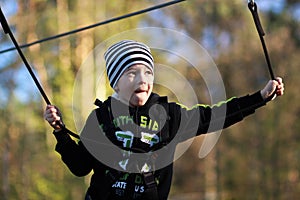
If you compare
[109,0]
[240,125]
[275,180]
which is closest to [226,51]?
[240,125]

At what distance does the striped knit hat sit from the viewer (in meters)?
2.58

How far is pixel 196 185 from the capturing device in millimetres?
20969

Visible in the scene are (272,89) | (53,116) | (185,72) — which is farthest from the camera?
(185,72)

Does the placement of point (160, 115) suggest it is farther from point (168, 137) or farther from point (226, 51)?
point (226, 51)

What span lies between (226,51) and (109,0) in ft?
19.5

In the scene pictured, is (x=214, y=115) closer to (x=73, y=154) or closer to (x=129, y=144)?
(x=129, y=144)

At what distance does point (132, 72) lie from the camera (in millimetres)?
2576

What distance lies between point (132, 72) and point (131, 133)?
25 cm

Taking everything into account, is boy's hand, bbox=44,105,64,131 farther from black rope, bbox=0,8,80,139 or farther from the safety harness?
the safety harness

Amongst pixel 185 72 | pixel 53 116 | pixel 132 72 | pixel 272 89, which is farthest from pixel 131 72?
pixel 185 72

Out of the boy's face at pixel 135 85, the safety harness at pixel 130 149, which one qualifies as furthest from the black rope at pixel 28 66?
the boy's face at pixel 135 85

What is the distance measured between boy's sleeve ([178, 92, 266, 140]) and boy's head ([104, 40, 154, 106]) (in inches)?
8.2

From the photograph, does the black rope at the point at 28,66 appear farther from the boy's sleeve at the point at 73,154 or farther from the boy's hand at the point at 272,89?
the boy's hand at the point at 272,89

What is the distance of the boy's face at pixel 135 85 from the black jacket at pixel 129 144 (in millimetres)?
45
